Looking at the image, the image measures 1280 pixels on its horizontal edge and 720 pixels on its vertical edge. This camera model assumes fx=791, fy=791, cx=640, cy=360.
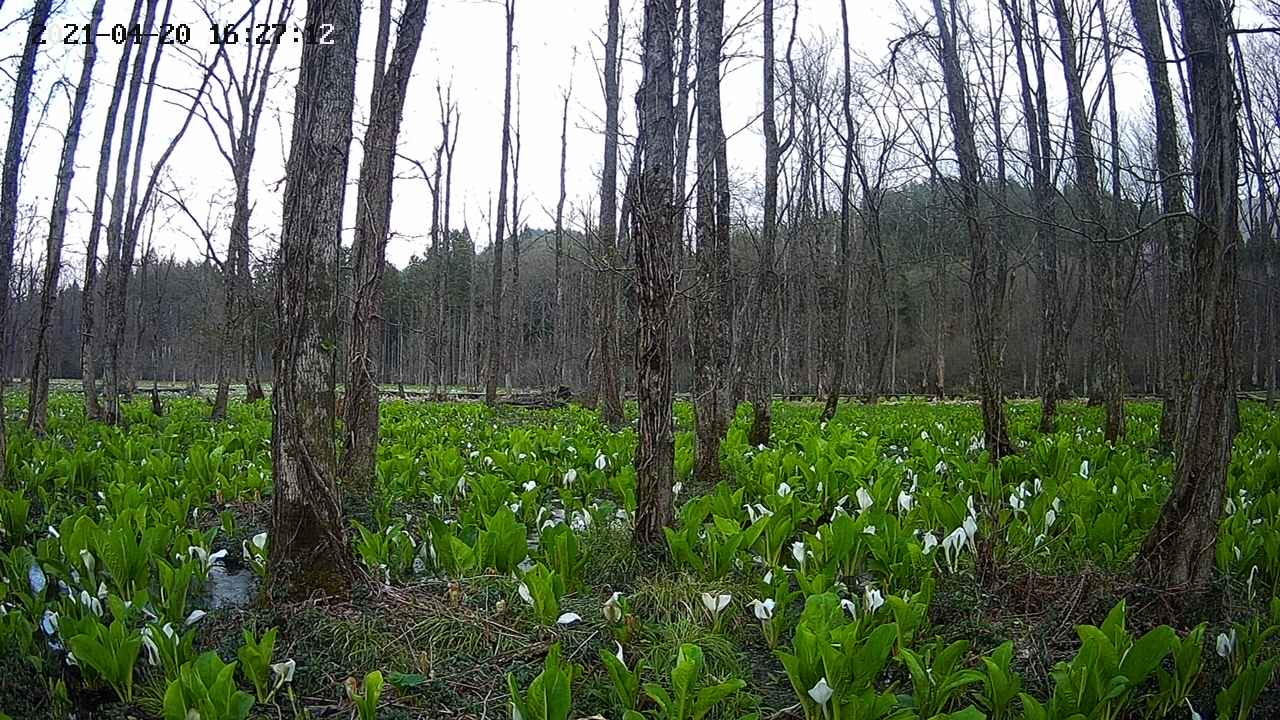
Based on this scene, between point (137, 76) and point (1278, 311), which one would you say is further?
point (1278, 311)

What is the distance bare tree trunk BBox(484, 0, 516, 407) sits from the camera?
16594mm

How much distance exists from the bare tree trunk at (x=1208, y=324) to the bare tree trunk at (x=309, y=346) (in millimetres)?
3739

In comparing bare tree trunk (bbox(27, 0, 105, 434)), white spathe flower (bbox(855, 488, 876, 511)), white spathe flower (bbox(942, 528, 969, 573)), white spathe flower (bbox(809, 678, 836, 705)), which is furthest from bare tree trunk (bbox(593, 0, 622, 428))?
white spathe flower (bbox(809, 678, 836, 705))

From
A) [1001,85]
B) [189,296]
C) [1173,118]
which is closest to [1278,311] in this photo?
[1001,85]

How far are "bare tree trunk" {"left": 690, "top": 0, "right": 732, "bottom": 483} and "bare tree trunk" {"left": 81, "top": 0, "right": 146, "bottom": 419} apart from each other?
8635mm

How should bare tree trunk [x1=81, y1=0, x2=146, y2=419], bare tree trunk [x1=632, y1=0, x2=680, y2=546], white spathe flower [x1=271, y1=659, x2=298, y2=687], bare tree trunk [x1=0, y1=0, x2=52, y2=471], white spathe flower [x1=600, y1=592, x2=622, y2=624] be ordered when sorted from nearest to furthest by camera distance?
white spathe flower [x1=271, y1=659, x2=298, y2=687] → white spathe flower [x1=600, y1=592, x2=622, y2=624] → bare tree trunk [x1=632, y1=0, x2=680, y2=546] → bare tree trunk [x1=0, y1=0, x2=52, y2=471] → bare tree trunk [x1=81, y1=0, x2=146, y2=419]

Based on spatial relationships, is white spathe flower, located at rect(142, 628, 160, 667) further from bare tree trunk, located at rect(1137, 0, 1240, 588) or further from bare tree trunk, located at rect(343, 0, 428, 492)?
bare tree trunk, located at rect(1137, 0, 1240, 588)

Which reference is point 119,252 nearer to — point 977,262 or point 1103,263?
point 977,262

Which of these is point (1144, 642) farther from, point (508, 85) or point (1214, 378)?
point (508, 85)

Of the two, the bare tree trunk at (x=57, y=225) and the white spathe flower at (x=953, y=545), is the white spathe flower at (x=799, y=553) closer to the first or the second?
the white spathe flower at (x=953, y=545)

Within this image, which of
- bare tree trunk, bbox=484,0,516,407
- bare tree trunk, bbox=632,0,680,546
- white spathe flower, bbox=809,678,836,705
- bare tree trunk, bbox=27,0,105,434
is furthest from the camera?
bare tree trunk, bbox=484,0,516,407

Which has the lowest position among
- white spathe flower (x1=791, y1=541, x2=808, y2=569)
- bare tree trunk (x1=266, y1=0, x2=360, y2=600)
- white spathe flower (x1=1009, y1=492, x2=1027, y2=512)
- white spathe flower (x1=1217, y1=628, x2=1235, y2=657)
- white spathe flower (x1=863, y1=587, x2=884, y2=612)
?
white spathe flower (x1=1217, y1=628, x2=1235, y2=657)

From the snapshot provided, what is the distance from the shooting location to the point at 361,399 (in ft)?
20.8

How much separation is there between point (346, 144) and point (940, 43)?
22.5 feet
